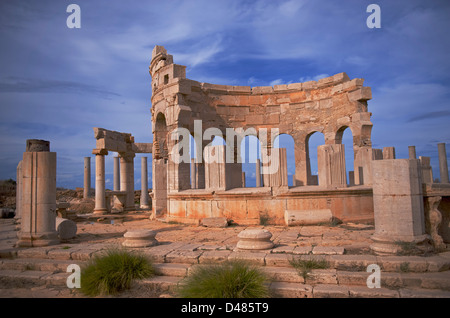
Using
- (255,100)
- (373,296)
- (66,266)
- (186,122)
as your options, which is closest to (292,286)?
(373,296)

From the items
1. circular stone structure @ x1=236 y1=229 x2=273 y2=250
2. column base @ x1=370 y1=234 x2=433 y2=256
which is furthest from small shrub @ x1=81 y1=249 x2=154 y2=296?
column base @ x1=370 y1=234 x2=433 y2=256

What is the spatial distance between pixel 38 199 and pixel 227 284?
589 centimetres

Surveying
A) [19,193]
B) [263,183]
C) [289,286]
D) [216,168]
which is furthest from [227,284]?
[19,193]

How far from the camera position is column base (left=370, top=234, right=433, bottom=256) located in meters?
5.41

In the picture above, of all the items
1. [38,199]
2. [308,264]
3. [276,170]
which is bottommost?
[308,264]

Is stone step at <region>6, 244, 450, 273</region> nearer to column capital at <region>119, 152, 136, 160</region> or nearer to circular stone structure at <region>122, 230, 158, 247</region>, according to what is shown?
circular stone structure at <region>122, 230, 158, 247</region>

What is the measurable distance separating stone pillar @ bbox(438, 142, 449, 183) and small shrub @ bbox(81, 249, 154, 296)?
2083 centimetres

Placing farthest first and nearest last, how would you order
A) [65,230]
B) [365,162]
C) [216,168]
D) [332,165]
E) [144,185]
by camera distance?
[144,185]
[365,162]
[216,168]
[332,165]
[65,230]

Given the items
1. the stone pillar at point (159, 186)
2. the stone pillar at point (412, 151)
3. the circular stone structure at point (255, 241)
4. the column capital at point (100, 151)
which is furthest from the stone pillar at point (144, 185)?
the stone pillar at point (412, 151)

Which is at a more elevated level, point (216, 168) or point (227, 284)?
point (216, 168)

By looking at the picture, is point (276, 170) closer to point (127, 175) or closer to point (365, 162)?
point (365, 162)

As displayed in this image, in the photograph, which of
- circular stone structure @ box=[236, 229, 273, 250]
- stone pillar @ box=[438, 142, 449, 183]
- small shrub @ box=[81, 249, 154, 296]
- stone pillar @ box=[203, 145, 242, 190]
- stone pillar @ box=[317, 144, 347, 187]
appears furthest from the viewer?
stone pillar @ box=[438, 142, 449, 183]

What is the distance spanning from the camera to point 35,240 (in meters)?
7.49
